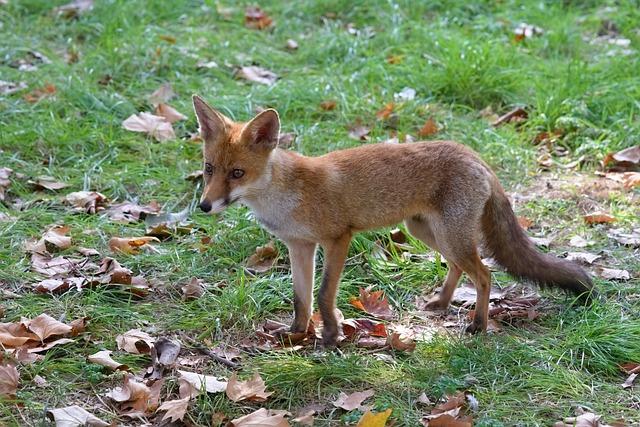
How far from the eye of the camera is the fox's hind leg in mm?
5219

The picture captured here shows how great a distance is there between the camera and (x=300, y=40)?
9.20 meters

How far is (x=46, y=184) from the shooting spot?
21.0ft

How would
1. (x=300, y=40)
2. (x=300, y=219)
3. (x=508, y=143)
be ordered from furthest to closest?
A: (x=300, y=40) → (x=508, y=143) → (x=300, y=219)

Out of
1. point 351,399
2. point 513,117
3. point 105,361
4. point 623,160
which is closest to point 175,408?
point 105,361

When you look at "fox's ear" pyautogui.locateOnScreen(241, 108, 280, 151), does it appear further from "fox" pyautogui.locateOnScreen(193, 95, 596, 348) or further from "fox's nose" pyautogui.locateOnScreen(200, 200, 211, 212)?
"fox's nose" pyautogui.locateOnScreen(200, 200, 211, 212)

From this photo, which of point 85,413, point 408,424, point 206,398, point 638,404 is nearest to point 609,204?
point 638,404

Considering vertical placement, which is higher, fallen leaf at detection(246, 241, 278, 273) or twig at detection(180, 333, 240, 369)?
twig at detection(180, 333, 240, 369)

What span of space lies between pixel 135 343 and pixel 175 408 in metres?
0.66

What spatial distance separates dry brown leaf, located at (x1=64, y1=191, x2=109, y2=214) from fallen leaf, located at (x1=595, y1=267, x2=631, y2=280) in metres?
3.22

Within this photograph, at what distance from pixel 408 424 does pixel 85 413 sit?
139 cm

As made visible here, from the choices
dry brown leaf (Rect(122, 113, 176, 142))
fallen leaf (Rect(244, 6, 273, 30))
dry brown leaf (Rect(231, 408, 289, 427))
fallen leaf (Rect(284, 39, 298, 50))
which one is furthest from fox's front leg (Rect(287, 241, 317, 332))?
fallen leaf (Rect(244, 6, 273, 30))

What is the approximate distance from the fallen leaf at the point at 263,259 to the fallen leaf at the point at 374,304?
0.64 m

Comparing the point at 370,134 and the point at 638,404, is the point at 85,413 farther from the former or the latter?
the point at 370,134

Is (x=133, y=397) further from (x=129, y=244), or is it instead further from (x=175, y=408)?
(x=129, y=244)
